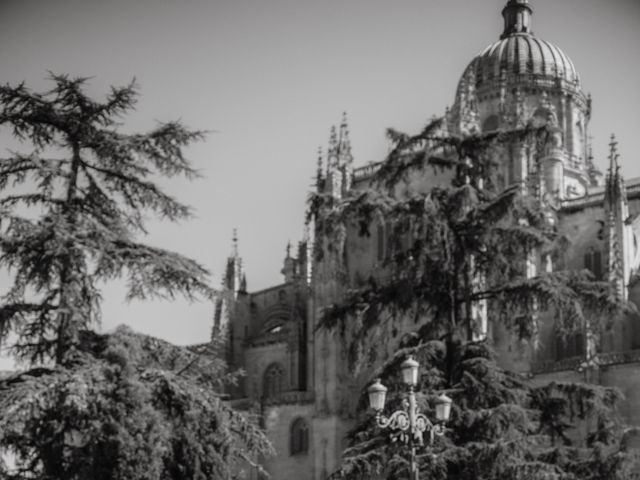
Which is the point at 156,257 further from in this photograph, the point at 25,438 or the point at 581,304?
the point at 581,304

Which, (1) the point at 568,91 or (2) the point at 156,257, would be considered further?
(1) the point at 568,91

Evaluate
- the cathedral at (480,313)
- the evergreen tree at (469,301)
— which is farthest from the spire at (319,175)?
the evergreen tree at (469,301)

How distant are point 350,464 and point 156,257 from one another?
18.3 ft

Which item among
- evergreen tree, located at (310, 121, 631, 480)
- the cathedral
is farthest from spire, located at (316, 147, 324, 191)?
evergreen tree, located at (310, 121, 631, 480)

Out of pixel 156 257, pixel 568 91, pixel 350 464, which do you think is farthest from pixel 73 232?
pixel 568 91

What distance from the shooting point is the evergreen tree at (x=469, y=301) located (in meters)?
20.8

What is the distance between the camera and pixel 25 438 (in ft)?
54.7

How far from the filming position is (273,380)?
5459 cm

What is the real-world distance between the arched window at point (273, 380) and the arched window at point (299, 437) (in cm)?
394

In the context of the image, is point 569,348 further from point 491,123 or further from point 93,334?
point 93,334

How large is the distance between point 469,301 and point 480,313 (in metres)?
14.1

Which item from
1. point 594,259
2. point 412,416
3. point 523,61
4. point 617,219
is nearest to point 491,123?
point 523,61

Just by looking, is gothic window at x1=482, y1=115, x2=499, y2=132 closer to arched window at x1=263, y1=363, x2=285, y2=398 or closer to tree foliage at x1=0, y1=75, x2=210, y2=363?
arched window at x1=263, y1=363, x2=285, y2=398

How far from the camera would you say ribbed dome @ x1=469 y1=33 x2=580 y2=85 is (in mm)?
57688
